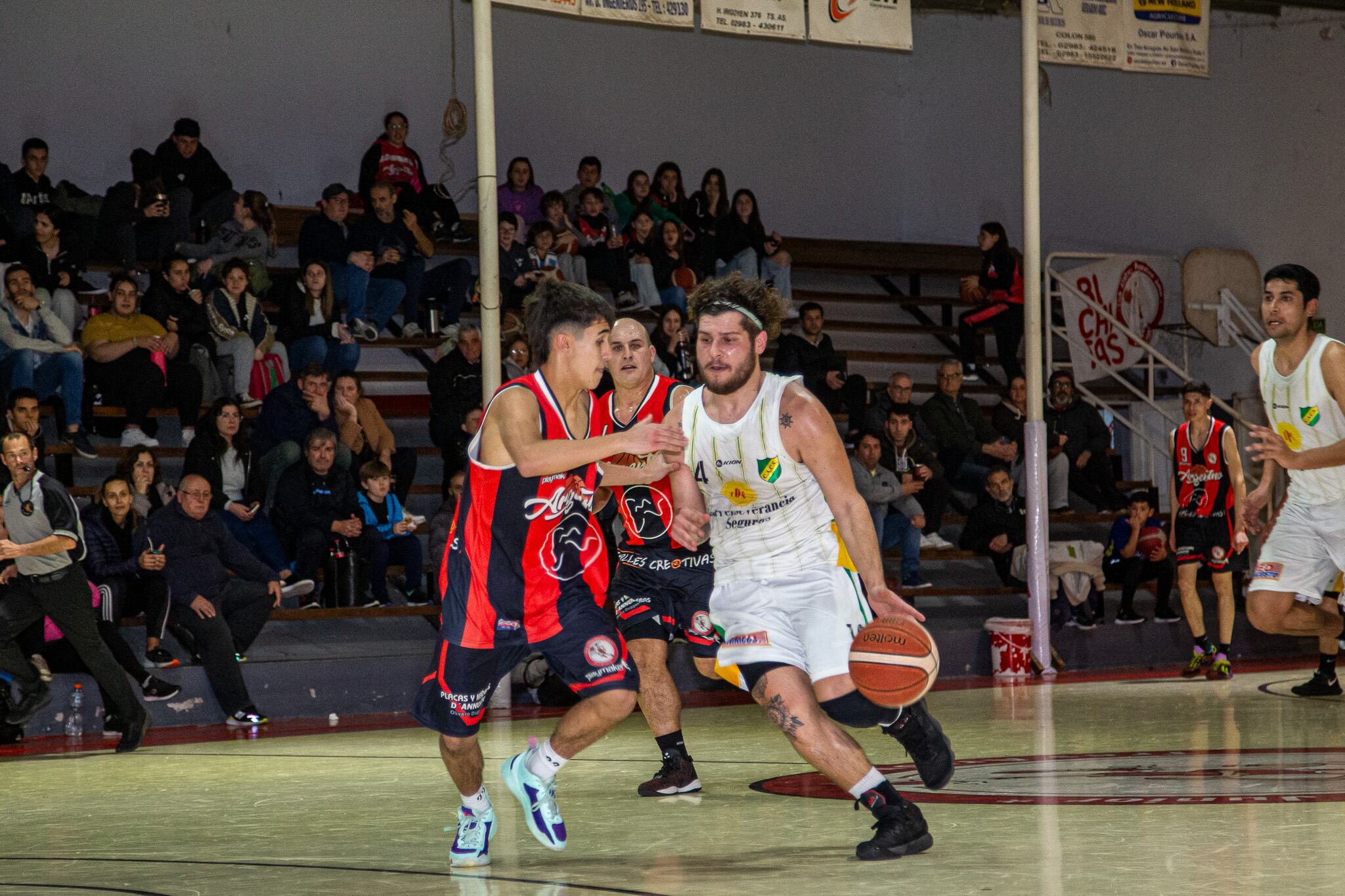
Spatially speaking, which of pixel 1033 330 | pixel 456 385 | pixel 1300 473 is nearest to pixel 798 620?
pixel 1300 473

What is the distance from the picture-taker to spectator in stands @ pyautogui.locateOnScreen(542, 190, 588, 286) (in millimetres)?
13641

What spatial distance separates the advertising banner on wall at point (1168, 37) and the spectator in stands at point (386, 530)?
6522mm

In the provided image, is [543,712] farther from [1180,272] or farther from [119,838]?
[1180,272]

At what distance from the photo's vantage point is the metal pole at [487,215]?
32.0 feet

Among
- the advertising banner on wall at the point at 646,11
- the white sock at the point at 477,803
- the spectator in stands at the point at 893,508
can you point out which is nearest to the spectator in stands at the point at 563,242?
the spectator in stands at the point at 893,508

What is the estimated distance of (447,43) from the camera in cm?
1583

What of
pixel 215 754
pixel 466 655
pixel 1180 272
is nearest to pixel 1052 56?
pixel 1180 272

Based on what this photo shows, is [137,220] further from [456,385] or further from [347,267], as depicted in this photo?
[456,385]

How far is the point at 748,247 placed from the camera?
14781mm

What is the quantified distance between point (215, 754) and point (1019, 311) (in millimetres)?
9645

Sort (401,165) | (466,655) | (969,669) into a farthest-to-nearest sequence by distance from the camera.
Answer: (401,165)
(969,669)
(466,655)

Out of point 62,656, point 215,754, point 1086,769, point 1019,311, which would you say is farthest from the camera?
point 1019,311

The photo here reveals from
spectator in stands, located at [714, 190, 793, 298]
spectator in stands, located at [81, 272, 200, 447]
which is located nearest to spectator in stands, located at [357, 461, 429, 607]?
spectator in stands, located at [81, 272, 200, 447]

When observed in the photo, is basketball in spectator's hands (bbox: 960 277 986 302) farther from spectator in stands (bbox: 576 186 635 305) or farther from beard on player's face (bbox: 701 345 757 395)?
beard on player's face (bbox: 701 345 757 395)
